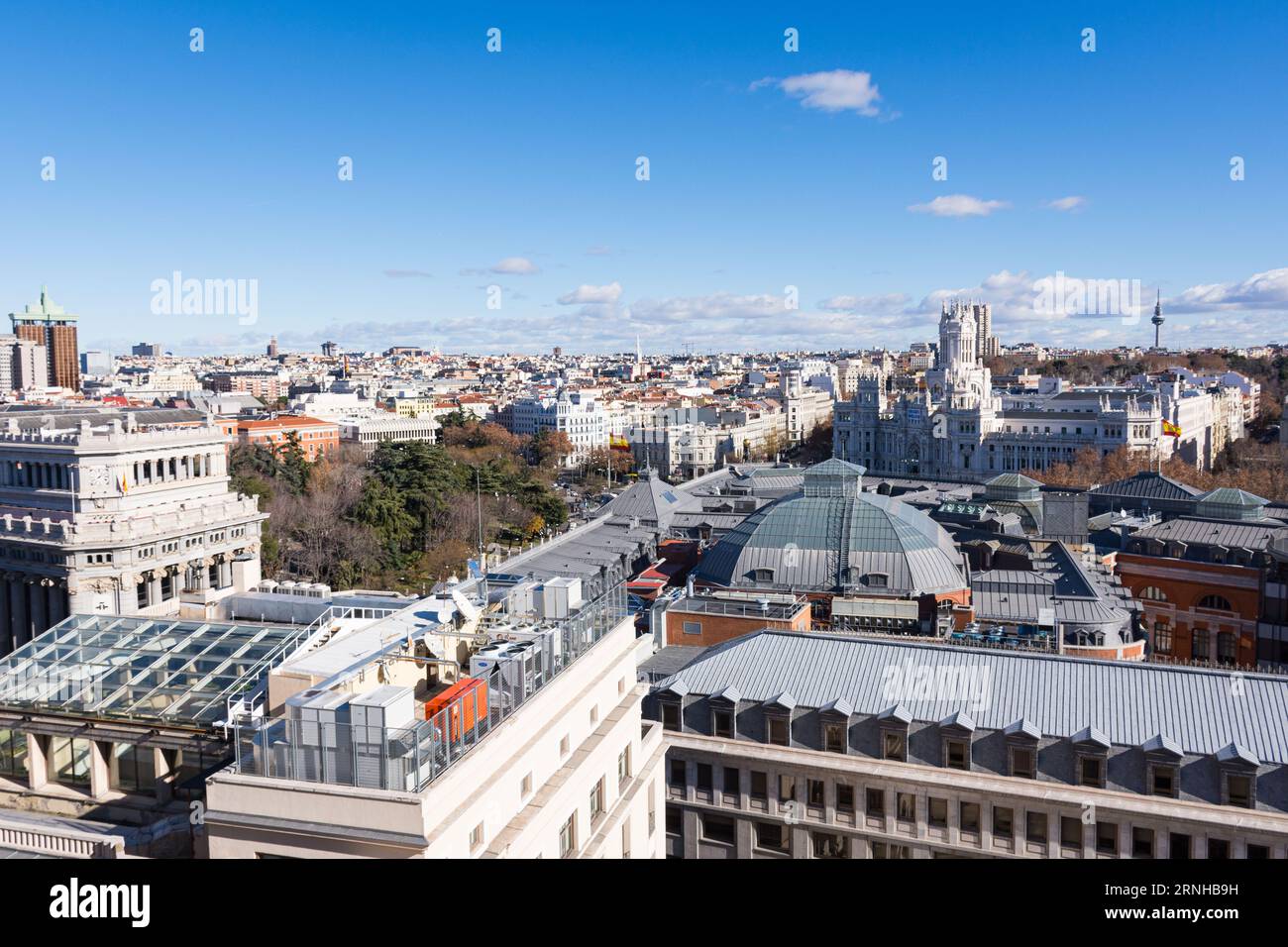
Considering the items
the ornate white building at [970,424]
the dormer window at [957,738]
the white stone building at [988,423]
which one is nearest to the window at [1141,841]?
the dormer window at [957,738]

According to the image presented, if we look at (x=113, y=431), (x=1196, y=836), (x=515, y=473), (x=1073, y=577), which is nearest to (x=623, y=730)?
(x=1196, y=836)

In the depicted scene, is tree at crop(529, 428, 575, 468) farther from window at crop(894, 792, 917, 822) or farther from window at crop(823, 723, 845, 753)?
window at crop(894, 792, 917, 822)

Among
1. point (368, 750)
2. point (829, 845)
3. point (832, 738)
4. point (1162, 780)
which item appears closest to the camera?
point (368, 750)

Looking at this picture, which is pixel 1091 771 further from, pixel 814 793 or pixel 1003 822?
pixel 814 793

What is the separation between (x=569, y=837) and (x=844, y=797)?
9.78 m

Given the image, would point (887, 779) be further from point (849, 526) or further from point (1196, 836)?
point (849, 526)

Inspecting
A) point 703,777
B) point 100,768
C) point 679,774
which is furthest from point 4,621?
point 703,777

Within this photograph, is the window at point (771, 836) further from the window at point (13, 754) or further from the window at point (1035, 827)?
the window at point (13, 754)

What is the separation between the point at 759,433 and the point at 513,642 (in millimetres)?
146949

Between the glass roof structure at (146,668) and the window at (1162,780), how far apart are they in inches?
732

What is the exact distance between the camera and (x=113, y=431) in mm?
42625

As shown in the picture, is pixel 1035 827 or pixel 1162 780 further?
pixel 1035 827

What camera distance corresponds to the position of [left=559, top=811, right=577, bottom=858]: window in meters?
17.7

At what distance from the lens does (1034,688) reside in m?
25.2
